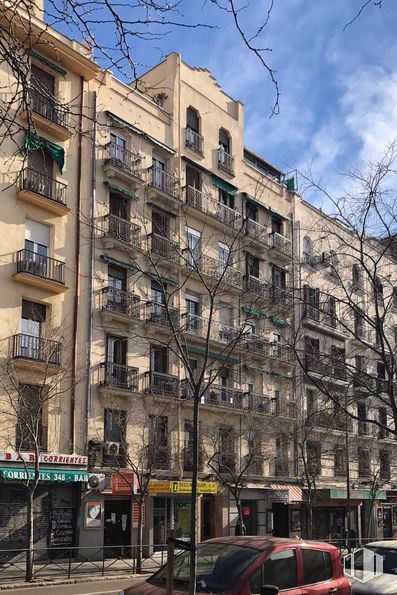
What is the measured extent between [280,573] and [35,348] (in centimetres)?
1863

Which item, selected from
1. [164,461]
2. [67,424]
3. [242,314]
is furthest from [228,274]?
[67,424]

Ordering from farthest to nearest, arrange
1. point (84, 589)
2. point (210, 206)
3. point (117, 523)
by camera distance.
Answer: point (210, 206) < point (117, 523) < point (84, 589)

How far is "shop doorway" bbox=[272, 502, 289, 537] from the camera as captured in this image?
36312 millimetres

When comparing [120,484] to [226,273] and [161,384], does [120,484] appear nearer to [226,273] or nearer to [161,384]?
[161,384]

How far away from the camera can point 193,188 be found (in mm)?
34219

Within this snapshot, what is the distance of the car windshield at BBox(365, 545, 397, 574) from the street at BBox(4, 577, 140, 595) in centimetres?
672

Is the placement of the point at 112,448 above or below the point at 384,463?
above

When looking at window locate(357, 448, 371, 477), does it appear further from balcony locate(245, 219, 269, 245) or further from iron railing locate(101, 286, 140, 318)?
iron railing locate(101, 286, 140, 318)

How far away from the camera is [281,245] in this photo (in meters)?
40.6

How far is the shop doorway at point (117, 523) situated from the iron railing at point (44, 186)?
481 inches

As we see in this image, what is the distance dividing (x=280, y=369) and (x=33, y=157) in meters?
19.0

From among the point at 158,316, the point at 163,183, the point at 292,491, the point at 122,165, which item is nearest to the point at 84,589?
the point at 158,316

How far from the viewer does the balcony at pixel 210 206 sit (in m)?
34.1

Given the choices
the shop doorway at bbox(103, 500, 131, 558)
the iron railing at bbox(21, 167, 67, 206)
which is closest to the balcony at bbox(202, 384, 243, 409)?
the shop doorway at bbox(103, 500, 131, 558)
